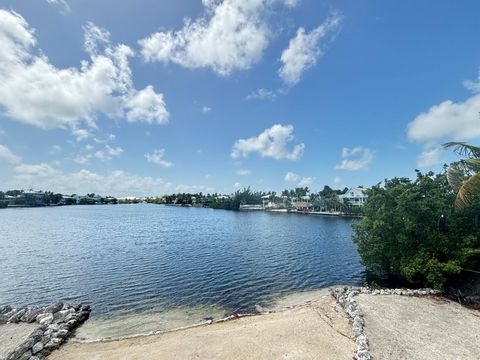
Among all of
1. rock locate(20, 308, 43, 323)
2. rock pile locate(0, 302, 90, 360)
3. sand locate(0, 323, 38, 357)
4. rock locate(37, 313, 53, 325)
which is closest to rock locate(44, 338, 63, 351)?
rock pile locate(0, 302, 90, 360)

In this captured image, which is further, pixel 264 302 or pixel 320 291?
pixel 320 291

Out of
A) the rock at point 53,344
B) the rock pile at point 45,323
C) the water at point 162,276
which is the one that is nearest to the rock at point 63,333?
Result: the rock pile at point 45,323

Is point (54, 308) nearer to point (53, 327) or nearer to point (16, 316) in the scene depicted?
point (16, 316)

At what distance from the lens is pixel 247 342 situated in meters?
11.0

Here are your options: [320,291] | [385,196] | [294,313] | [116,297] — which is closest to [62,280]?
[116,297]

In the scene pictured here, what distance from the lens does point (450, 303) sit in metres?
15.3

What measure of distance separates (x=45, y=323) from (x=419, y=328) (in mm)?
20547

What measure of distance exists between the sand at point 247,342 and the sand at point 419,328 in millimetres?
1491

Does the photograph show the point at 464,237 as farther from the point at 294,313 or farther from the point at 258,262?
the point at 258,262

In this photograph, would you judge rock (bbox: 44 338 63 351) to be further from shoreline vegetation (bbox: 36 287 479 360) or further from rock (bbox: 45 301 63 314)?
rock (bbox: 45 301 63 314)

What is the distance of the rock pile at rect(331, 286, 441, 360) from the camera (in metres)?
10.1

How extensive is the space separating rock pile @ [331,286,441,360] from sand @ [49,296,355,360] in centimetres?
38

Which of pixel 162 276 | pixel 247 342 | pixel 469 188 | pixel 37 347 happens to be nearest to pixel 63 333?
pixel 37 347

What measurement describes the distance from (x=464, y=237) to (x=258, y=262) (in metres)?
18.6
